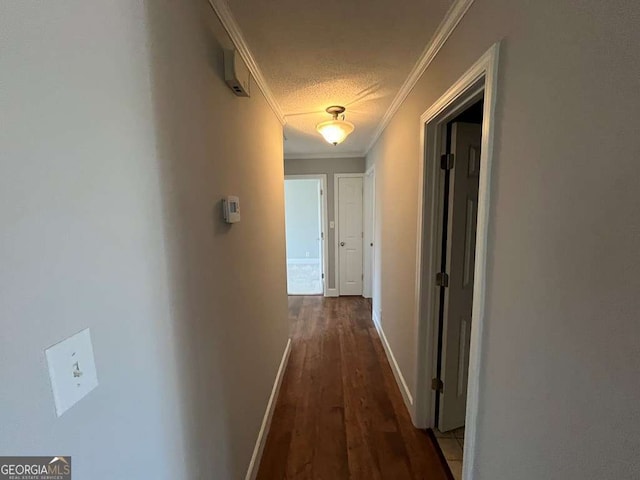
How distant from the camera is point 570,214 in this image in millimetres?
691

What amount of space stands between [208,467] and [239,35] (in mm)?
1885

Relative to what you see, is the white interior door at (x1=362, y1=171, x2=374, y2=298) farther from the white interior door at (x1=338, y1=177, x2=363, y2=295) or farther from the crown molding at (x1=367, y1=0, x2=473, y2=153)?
the crown molding at (x1=367, y1=0, x2=473, y2=153)

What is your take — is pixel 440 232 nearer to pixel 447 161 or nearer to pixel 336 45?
pixel 447 161

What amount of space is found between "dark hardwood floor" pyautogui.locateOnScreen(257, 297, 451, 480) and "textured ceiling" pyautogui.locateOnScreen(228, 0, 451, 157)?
2.36 metres

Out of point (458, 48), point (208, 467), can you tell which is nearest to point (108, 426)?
point (208, 467)

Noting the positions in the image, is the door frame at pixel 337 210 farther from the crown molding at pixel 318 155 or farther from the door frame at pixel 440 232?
the door frame at pixel 440 232

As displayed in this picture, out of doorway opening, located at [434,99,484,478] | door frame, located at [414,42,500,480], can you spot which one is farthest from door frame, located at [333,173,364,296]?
door frame, located at [414,42,500,480]

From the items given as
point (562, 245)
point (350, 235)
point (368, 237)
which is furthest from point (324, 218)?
point (562, 245)

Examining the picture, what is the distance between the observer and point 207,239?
3.50ft

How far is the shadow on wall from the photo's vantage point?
843 mm

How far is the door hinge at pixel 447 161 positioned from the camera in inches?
64.8

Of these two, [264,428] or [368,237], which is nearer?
[264,428]

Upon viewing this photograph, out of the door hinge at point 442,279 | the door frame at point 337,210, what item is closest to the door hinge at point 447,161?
the door hinge at point 442,279

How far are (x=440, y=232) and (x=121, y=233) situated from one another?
162 centimetres
